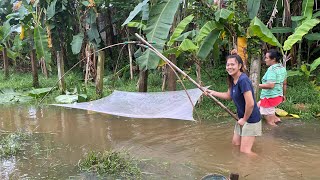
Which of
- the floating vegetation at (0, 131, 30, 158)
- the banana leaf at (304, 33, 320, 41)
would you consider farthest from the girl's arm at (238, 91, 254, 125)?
the banana leaf at (304, 33, 320, 41)

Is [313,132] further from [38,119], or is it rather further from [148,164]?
[38,119]

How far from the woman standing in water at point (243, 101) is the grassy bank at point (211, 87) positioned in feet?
1.95

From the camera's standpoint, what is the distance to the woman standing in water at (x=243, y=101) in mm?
3648

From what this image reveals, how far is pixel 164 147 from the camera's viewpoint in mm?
4578

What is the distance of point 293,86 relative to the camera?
748 centimetres

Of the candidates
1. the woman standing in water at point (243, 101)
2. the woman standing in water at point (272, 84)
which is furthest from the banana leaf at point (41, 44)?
the woman standing in water at point (243, 101)

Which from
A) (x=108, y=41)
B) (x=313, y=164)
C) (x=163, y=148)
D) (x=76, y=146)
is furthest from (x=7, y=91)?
(x=313, y=164)

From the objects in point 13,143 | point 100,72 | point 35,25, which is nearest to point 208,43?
point 100,72

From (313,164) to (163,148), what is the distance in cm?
171

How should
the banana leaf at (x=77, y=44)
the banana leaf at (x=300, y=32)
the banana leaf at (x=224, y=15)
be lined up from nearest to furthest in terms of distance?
the banana leaf at (x=224, y=15), the banana leaf at (x=300, y=32), the banana leaf at (x=77, y=44)

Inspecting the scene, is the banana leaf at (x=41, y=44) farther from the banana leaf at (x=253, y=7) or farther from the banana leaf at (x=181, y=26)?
the banana leaf at (x=253, y=7)

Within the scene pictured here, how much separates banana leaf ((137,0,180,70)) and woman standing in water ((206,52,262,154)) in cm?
140

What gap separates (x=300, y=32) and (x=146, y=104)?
2950mm

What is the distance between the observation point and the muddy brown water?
145 inches
